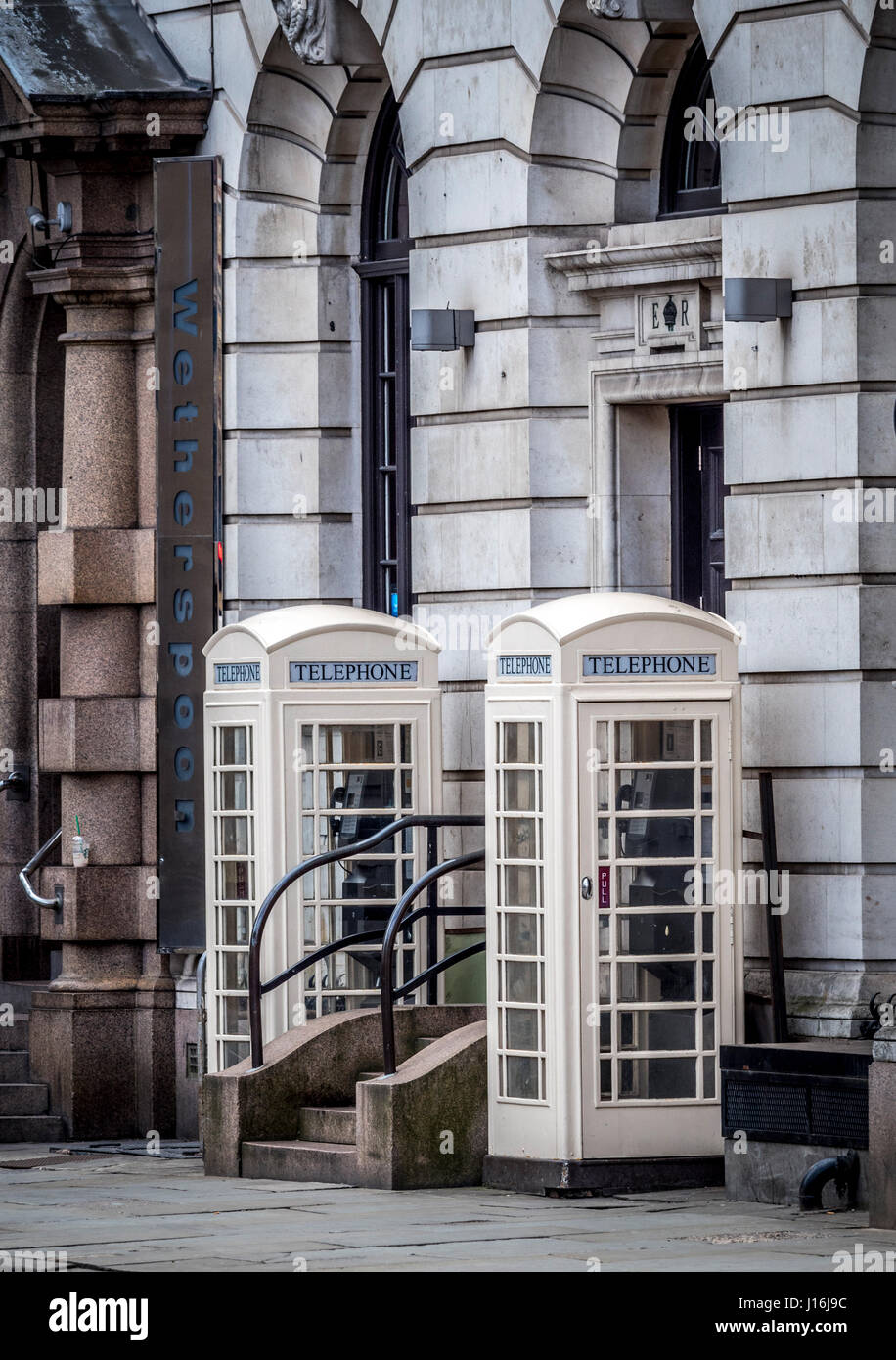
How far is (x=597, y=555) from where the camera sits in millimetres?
16531

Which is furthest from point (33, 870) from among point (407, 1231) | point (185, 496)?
point (407, 1231)

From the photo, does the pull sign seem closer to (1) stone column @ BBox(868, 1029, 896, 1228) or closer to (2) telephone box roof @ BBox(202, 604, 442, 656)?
(1) stone column @ BBox(868, 1029, 896, 1228)

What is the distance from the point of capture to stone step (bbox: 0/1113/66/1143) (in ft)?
61.8

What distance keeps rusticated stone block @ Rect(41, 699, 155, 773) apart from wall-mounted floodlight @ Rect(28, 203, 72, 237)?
3.08 meters

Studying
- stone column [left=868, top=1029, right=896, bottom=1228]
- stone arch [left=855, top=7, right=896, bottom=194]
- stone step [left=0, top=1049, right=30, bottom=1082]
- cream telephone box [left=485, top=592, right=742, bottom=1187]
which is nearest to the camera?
stone column [left=868, top=1029, right=896, bottom=1228]

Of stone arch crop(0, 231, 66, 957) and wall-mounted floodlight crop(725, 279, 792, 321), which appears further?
stone arch crop(0, 231, 66, 957)

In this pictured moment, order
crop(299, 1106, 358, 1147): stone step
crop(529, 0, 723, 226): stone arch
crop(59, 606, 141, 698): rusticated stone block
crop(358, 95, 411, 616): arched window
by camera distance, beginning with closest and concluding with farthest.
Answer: crop(299, 1106, 358, 1147): stone step, crop(529, 0, 723, 226): stone arch, crop(358, 95, 411, 616): arched window, crop(59, 606, 141, 698): rusticated stone block

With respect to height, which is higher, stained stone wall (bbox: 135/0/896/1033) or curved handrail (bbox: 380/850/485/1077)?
stained stone wall (bbox: 135/0/896/1033)

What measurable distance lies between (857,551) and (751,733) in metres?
1.13

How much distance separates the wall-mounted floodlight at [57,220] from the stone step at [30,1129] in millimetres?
5729

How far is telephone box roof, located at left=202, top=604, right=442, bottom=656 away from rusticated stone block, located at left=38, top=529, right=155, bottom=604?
8.56 ft

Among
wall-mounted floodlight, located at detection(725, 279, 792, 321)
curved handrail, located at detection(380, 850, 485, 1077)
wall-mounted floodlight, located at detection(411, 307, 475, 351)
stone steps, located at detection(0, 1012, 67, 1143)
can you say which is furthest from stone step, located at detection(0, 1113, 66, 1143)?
wall-mounted floodlight, located at detection(725, 279, 792, 321)

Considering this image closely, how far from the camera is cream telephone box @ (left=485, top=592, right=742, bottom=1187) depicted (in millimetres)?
14133

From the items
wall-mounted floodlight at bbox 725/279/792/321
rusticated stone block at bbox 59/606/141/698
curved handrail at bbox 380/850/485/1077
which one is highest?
wall-mounted floodlight at bbox 725/279/792/321
